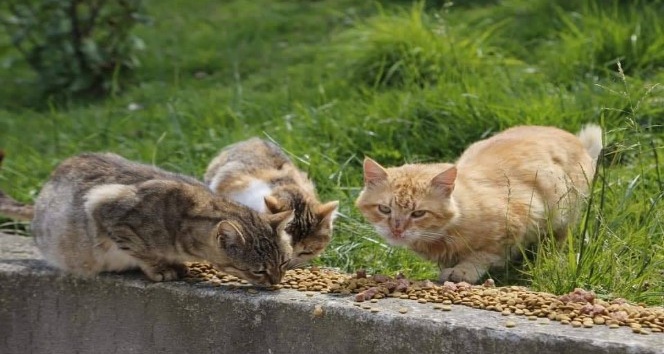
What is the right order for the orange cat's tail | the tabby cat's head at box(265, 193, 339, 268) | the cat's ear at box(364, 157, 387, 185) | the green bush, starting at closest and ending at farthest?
1. the cat's ear at box(364, 157, 387, 185)
2. the tabby cat's head at box(265, 193, 339, 268)
3. the orange cat's tail
4. the green bush

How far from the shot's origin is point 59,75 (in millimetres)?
9133

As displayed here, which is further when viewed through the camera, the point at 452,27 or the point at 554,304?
the point at 452,27

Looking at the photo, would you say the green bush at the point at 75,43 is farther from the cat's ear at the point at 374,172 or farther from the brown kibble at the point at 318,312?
the brown kibble at the point at 318,312

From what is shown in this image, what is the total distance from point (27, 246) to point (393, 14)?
12.4 feet

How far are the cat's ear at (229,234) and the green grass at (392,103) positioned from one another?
0.83 m

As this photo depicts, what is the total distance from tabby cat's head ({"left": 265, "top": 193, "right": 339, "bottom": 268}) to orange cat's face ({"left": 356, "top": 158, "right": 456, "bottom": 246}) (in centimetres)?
43

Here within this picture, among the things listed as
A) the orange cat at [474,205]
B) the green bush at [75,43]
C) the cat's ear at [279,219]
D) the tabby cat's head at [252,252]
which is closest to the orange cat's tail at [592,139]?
the orange cat at [474,205]

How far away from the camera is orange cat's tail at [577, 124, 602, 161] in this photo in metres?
6.01

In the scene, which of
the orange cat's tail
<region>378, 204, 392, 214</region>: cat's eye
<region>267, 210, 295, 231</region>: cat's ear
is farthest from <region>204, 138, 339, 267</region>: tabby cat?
the orange cat's tail

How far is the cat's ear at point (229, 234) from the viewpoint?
4840 millimetres

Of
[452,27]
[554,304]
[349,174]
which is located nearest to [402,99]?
[349,174]

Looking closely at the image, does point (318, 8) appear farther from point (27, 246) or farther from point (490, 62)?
point (27, 246)

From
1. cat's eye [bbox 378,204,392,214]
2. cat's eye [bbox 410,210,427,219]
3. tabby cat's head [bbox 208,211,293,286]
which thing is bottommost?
tabby cat's head [bbox 208,211,293,286]

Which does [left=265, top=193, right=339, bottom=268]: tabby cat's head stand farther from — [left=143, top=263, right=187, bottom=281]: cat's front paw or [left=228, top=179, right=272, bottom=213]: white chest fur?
[left=143, top=263, right=187, bottom=281]: cat's front paw
